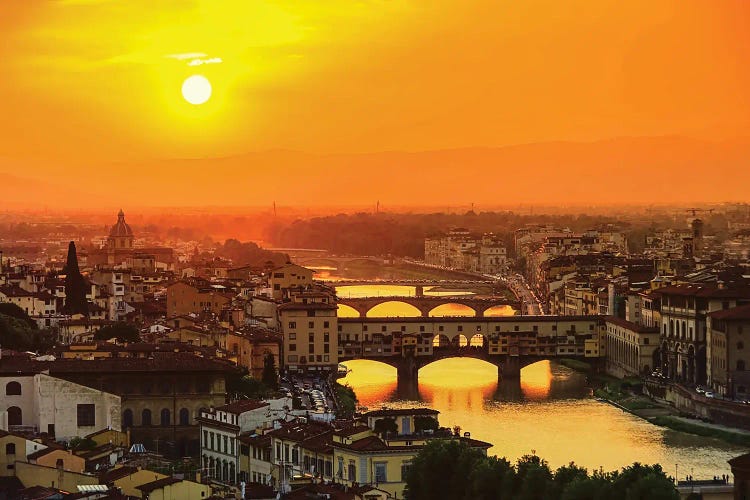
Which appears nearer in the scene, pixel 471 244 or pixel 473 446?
pixel 473 446

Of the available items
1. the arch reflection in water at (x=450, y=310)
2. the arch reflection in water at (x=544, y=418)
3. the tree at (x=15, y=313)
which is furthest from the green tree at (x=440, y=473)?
the arch reflection in water at (x=450, y=310)

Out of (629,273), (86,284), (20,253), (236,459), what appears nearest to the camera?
(236,459)

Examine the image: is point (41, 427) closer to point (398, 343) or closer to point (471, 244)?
point (398, 343)

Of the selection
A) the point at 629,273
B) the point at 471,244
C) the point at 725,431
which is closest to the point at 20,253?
the point at 471,244

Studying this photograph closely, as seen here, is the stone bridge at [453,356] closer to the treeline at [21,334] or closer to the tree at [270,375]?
the tree at [270,375]

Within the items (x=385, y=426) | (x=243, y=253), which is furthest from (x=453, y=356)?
(x=243, y=253)

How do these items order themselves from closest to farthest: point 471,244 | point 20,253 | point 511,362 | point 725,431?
point 725,431, point 511,362, point 20,253, point 471,244
